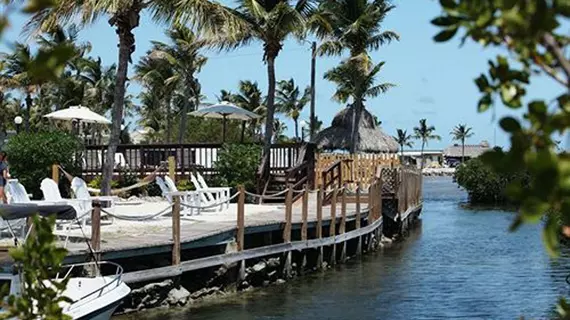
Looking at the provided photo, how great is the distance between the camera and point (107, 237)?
46.6 ft

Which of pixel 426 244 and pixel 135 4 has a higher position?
pixel 135 4

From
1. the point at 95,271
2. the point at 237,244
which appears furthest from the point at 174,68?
the point at 95,271

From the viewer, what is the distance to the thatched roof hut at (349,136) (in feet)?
151

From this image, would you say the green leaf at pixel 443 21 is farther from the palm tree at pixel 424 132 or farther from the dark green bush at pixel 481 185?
the palm tree at pixel 424 132

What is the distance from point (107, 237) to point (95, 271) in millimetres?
2138

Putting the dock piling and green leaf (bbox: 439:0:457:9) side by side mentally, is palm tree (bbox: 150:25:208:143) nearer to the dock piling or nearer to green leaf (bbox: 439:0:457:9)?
the dock piling

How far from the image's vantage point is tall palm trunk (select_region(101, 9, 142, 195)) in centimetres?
1925

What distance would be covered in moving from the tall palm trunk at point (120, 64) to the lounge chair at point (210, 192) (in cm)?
207

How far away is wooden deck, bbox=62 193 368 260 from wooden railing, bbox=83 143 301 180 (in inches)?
208

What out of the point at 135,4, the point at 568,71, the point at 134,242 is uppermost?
the point at 135,4

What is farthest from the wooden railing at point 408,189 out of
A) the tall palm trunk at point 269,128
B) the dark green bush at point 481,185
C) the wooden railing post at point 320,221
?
the dark green bush at point 481,185

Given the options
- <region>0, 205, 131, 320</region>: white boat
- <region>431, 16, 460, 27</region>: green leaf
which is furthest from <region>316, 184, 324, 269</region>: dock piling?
<region>431, 16, 460, 27</region>: green leaf

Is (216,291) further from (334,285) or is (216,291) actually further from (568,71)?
(568,71)

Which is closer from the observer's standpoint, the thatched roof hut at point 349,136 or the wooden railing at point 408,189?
the wooden railing at point 408,189
